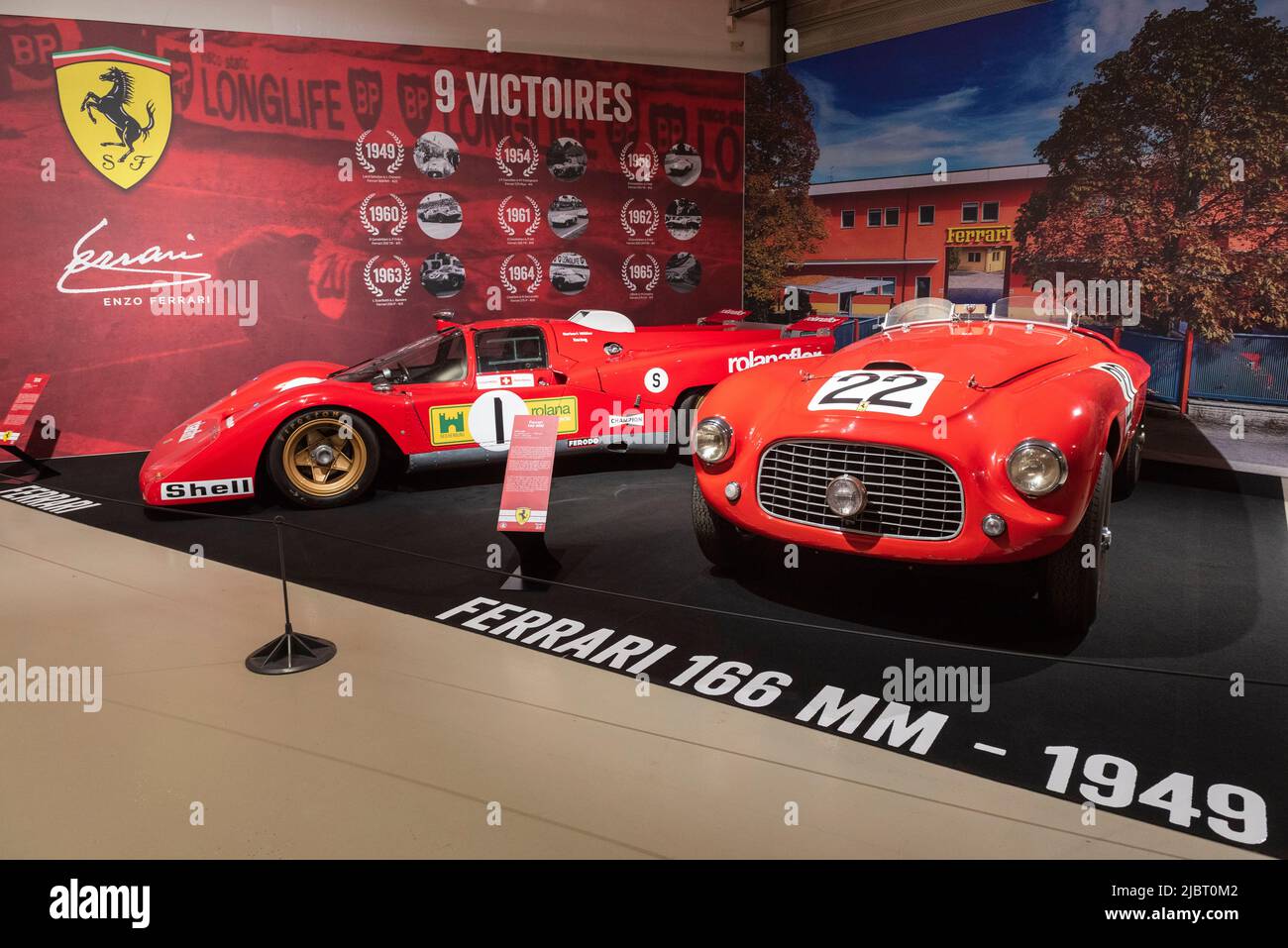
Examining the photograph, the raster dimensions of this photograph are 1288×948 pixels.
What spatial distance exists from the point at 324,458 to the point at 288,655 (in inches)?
90.4

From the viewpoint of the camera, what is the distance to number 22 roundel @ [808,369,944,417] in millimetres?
3273

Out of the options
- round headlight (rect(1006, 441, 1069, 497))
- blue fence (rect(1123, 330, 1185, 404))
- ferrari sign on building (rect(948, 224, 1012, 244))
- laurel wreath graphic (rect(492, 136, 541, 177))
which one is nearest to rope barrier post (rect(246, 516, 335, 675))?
round headlight (rect(1006, 441, 1069, 497))

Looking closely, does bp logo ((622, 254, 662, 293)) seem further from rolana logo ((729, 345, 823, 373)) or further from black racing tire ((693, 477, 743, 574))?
black racing tire ((693, 477, 743, 574))

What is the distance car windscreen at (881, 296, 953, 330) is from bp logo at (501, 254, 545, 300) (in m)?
4.22

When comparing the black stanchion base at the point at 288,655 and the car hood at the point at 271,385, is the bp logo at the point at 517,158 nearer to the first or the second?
the car hood at the point at 271,385

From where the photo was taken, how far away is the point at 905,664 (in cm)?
311

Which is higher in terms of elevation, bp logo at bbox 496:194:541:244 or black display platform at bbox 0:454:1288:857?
bp logo at bbox 496:194:541:244

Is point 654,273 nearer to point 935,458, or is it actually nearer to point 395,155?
point 395,155

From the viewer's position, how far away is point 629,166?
848cm

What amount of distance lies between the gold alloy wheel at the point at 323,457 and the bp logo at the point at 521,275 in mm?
3215

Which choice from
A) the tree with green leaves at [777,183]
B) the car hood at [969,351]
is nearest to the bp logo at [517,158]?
the tree with green leaves at [777,183]
